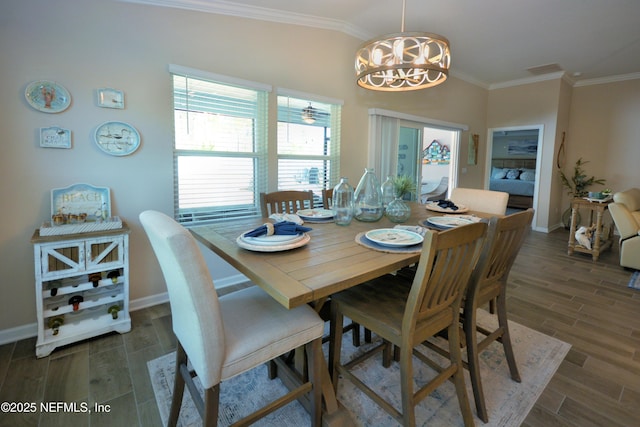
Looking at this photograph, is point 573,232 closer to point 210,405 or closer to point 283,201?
point 283,201

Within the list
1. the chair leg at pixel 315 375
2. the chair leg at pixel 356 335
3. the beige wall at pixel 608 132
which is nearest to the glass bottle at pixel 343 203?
the chair leg at pixel 356 335

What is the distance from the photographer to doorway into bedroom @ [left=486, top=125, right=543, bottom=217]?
26.7 ft

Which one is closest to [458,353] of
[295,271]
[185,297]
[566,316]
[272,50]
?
[295,271]

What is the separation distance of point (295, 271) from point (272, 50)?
8.66 feet

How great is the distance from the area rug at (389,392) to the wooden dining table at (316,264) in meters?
0.25

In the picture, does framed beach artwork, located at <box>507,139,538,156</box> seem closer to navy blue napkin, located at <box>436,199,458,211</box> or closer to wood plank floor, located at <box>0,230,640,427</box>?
wood plank floor, located at <box>0,230,640,427</box>

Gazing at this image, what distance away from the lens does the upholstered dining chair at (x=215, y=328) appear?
1.04 metres

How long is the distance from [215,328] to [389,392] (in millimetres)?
1153

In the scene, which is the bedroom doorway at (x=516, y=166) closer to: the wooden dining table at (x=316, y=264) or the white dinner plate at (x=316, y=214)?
the white dinner plate at (x=316, y=214)

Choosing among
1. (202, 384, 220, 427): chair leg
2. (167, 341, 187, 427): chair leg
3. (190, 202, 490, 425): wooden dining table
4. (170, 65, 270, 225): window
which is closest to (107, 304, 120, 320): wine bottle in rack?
(170, 65, 270, 225): window

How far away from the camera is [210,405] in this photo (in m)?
1.12


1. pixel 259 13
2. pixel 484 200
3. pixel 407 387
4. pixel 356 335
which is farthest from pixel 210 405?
pixel 259 13

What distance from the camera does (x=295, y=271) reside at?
1.22m

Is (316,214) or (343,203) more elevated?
(343,203)
